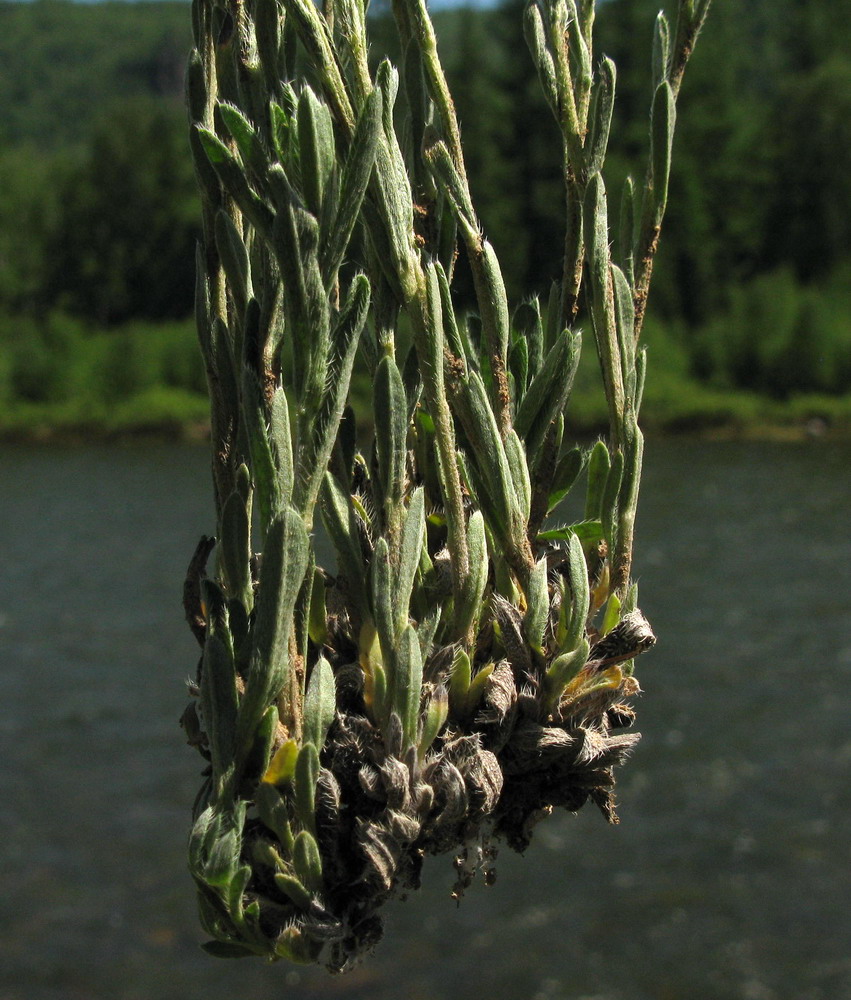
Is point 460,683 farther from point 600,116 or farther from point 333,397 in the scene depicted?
point 600,116

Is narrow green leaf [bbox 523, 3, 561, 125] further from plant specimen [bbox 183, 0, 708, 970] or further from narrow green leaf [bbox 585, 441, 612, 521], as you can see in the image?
narrow green leaf [bbox 585, 441, 612, 521]

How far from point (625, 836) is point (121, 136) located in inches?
1814

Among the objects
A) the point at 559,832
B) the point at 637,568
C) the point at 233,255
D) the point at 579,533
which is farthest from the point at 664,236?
the point at 233,255

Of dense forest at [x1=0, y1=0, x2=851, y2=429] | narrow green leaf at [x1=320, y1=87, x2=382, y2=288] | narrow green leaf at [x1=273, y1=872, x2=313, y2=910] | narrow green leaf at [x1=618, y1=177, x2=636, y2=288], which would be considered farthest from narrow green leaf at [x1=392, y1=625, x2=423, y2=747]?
dense forest at [x1=0, y1=0, x2=851, y2=429]

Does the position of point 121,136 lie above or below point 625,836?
above

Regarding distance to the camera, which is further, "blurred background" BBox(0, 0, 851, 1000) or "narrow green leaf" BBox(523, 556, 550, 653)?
"blurred background" BBox(0, 0, 851, 1000)

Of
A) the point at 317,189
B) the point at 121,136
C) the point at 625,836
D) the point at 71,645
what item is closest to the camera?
the point at 317,189

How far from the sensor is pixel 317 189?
2.04 feet

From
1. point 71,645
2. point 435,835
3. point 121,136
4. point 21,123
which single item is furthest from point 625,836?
point 21,123

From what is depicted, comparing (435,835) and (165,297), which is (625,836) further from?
(165,297)

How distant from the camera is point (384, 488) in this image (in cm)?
69

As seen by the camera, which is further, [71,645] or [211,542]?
[71,645]

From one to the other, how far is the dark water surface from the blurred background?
0.04m

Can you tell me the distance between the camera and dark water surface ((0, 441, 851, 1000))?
37.0ft
